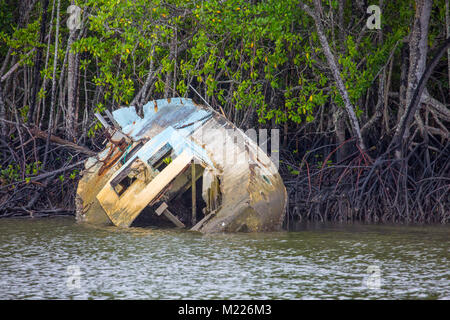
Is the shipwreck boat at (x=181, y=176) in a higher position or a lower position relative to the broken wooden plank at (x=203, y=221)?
higher

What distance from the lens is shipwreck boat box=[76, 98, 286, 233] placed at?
1017 cm

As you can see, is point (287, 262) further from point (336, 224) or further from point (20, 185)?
point (20, 185)

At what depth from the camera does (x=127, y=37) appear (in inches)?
467

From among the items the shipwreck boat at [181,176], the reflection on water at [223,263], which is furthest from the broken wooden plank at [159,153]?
the reflection on water at [223,263]

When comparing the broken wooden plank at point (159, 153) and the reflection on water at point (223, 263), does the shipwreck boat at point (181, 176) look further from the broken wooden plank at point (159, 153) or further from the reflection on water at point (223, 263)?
the reflection on water at point (223, 263)

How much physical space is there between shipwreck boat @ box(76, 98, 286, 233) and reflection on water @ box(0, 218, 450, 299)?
31 centimetres

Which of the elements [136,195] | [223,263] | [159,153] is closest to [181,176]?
[159,153]

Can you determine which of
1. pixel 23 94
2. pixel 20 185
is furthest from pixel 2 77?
pixel 20 185

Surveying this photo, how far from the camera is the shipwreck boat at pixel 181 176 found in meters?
10.2

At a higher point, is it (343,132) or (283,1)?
(283,1)

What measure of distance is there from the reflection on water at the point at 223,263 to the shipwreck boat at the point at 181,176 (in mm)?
307

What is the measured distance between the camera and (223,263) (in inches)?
320

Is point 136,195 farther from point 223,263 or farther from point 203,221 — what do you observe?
point 223,263
